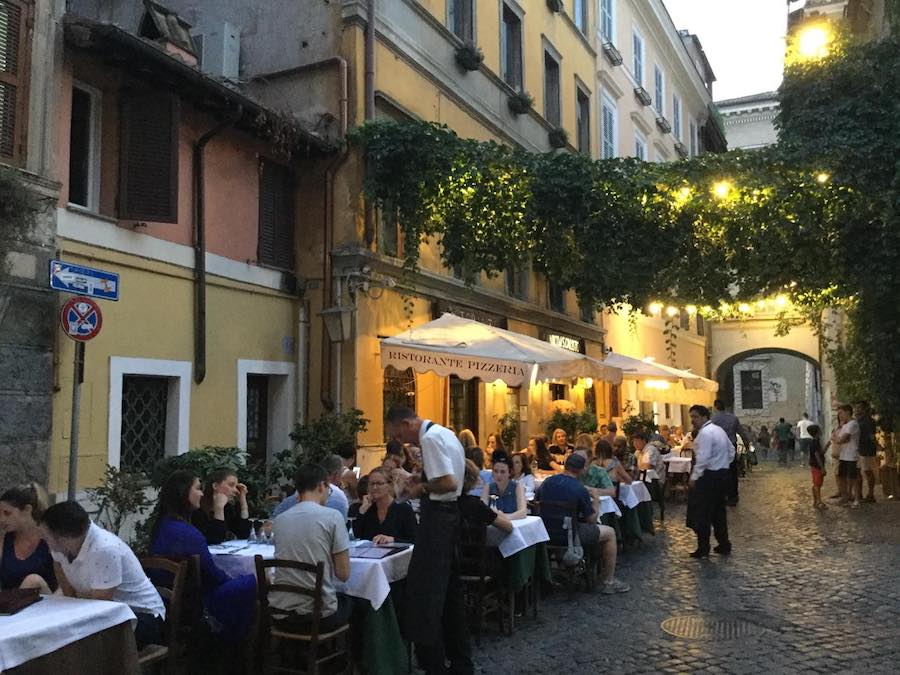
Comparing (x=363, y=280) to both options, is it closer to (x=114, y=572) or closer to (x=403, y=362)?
(x=403, y=362)

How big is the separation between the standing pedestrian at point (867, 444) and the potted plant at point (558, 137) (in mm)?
7961

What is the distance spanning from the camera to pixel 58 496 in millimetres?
7867

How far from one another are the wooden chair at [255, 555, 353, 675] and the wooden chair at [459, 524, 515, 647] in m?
1.35

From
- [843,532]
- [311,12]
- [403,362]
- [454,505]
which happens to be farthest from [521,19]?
[454,505]

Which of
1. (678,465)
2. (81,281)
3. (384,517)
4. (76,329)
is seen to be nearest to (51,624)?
(384,517)

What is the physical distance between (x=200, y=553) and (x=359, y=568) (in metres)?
0.96

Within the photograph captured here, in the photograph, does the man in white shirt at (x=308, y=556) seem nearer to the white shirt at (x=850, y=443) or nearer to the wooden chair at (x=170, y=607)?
the wooden chair at (x=170, y=607)

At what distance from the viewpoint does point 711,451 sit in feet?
32.4

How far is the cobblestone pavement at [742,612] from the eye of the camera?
588 cm

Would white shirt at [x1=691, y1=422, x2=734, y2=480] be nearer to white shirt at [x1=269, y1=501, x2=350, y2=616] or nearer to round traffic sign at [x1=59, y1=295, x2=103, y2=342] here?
white shirt at [x1=269, y1=501, x2=350, y2=616]

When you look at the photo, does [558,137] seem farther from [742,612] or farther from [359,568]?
[359,568]

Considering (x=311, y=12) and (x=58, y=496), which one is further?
(x=311, y=12)

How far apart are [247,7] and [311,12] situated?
1.06 m

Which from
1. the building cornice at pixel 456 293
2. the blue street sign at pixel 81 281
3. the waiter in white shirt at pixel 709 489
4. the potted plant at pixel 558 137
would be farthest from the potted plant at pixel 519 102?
the blue street sign at pixel 81 281
